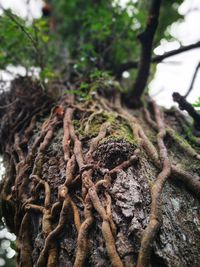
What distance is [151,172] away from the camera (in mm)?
2264

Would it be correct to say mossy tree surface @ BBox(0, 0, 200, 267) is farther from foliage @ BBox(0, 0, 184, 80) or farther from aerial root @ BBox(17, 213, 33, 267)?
foliage @ BBox(0, 0, 184, 80)

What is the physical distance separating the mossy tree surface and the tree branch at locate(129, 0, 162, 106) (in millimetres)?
38

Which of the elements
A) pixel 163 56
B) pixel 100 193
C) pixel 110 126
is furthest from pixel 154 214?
pixel 163 56

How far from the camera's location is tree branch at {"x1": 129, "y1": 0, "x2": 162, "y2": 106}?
2.95 meters

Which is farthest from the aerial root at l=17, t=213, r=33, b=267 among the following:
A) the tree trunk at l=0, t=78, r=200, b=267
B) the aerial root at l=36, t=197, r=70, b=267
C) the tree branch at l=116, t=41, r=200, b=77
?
the tree branch at l=116, t=41, r=200, b=77

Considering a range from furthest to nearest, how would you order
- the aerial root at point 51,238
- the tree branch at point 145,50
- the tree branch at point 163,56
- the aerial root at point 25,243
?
the tree branch at point 163,56
the tree branch at point 145,50
the aerial root at point 25,243
the aerial root at point 51,238

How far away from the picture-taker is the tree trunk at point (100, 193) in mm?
1735

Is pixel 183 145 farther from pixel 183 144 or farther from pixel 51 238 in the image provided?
pixel 51 238

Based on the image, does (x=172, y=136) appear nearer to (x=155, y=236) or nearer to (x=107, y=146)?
(x=107, y=146)

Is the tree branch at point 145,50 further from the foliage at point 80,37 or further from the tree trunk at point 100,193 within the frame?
the tree trunk at point 100,193

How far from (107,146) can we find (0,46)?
2659mm

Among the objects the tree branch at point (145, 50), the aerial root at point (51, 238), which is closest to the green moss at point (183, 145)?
the tree branch at point (145, 50)

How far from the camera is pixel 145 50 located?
3.23 m

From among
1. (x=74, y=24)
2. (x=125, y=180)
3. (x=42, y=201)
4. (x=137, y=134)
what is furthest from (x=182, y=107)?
(x=74, y=24)
